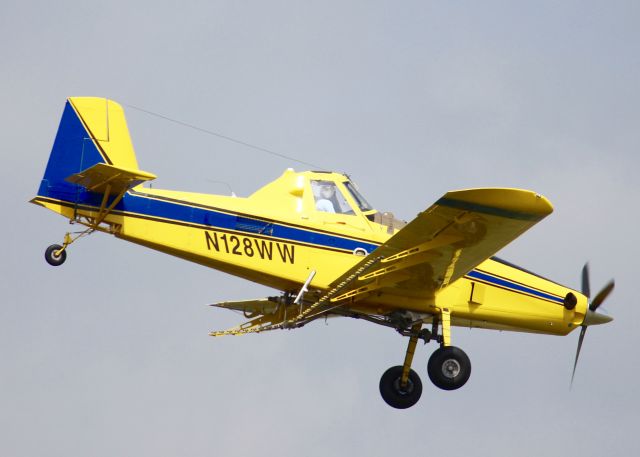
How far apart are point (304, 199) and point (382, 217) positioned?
4.87ft

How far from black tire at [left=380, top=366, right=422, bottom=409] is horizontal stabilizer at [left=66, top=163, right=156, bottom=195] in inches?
244

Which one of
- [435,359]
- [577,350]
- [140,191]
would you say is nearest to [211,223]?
[140,191]

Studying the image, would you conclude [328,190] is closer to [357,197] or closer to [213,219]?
[357,197]

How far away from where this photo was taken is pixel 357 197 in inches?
986

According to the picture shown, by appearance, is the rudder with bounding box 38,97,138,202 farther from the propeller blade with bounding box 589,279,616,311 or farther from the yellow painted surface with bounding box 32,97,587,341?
the propeller blade with bounding box 589,279,616,311

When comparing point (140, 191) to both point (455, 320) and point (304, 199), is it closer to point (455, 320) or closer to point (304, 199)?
point (304, 199)

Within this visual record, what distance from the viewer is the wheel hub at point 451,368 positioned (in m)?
24.9

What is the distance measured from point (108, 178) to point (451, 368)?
22.4 feet

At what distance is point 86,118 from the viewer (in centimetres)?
2480

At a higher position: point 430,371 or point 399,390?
point 430,371

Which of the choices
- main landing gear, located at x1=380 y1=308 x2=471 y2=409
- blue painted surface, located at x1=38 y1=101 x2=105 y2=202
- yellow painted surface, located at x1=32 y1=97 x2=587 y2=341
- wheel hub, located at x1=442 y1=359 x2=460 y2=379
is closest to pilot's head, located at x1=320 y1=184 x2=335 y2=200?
yellow painted surface, located at x1=32 y1=97 x2=587 y2=341

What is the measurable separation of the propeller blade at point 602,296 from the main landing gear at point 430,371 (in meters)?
2.94

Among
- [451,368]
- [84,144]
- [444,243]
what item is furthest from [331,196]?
[84,144]

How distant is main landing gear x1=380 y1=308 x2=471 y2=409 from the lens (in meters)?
24.9
